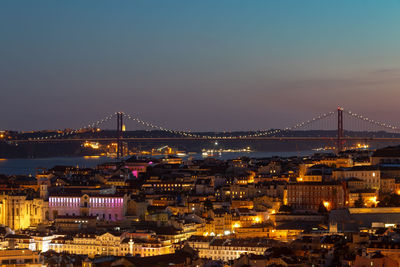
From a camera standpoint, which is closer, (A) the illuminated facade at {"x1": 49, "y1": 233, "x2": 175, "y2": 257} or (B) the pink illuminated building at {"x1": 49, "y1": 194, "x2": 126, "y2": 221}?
(A) the illuminated facade at {"x1": 49, "y1": 233, "x2": 175, "y2": 257}

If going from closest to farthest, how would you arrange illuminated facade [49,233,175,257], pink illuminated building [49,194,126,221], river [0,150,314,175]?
illuminated facade [49,233,175,257] < pink illuminated building [49,194,126,221] < river [0,150,314,175]

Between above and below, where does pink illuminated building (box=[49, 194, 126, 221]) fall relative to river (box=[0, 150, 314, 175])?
below

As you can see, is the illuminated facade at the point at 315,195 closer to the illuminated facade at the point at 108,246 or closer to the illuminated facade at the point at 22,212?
the illuminated facade at the point at 108,246

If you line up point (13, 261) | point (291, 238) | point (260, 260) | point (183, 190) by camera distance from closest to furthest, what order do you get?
1. point (260, 260)
2. point (13, 261)
3. point (291, 238)
4. point (183, 190)

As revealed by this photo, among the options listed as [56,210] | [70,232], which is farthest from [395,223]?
[56,210]

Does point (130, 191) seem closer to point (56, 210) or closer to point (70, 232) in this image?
point (56, 210)

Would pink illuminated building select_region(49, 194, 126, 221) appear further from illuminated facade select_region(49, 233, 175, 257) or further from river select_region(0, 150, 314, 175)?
river select_region(0, 150, 314, 175)

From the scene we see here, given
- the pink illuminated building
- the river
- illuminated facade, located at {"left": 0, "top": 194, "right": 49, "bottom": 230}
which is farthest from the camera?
the river

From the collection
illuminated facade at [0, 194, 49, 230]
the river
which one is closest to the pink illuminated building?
illuminated facade at [0, 194, 49, 230]

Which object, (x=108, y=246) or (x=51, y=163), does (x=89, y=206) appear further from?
(x=51, y=163)
